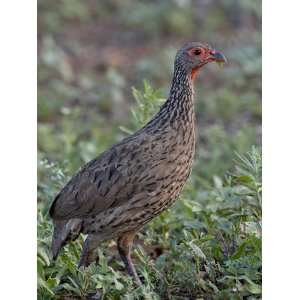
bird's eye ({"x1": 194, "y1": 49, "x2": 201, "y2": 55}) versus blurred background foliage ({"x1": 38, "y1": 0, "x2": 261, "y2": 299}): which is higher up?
blurred background foliage ({"x1": 38, "y1": 0, "x2": 261, "y2": 299})

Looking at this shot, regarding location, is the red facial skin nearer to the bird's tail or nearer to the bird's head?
the bird's head

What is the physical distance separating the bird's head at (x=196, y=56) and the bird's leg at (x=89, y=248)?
1.33 meters

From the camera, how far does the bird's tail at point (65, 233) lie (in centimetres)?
549

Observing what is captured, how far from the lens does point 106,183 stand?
5387 mm

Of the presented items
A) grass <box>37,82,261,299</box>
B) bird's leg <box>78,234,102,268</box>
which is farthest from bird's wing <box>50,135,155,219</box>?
grass <box>37,82,261,299</box>

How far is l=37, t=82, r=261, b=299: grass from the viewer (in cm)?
506

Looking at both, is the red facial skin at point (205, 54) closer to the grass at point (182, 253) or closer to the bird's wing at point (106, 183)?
the grass at point (182, 253)

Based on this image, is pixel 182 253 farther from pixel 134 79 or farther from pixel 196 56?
pixel 134 79

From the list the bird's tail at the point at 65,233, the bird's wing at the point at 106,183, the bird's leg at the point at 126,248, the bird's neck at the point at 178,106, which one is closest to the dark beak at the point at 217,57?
the bird's neck at the point at 178,106

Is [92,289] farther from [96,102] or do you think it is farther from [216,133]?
[96,102]

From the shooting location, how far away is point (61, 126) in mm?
9742

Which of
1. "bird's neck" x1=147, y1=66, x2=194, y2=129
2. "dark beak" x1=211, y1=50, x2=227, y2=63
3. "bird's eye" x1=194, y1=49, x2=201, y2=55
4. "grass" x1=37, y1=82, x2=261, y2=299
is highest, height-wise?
"bird's eye" x1=194, y1=49, x2=201, y2=55
